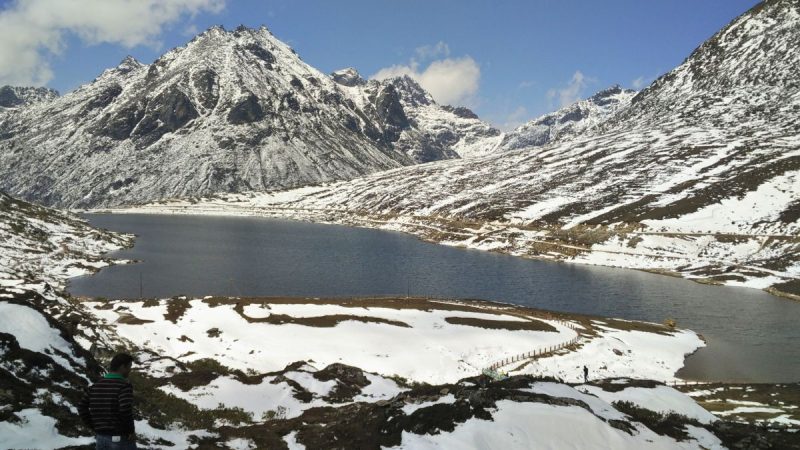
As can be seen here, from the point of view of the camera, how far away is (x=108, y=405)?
474 inches

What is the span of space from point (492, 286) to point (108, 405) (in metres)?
106

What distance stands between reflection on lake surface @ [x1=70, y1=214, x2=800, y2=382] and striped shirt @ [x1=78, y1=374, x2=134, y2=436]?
205 feet

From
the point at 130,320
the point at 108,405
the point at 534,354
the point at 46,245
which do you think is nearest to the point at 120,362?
the point at 108,405

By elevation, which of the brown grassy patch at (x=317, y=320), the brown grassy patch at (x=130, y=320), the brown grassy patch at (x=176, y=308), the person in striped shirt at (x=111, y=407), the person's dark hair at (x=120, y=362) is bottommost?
the brown grassy patch at (x=130, y=320)

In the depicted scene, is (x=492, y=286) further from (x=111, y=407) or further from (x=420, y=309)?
(x=111, y=407)

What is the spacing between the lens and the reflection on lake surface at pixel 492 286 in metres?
70.9

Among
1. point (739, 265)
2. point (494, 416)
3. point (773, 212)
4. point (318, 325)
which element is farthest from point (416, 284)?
point (773, 212)

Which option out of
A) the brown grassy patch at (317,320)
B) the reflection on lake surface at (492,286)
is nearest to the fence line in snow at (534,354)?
the reflection on lake surface at (492,286)

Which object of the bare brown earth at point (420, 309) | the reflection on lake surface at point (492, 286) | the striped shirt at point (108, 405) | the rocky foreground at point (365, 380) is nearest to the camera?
the striped shirt at point (108, 405)

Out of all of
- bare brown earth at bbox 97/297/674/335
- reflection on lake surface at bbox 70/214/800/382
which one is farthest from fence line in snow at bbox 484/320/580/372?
reflection on lake surface at bbox 70/214/800/382

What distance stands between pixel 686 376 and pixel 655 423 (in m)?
42.3

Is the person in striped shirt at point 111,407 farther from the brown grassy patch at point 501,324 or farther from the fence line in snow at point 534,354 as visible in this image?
the brown grassy patch at point 501,324

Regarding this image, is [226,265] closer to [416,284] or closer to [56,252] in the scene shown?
[56,252]

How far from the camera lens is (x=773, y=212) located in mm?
154125
